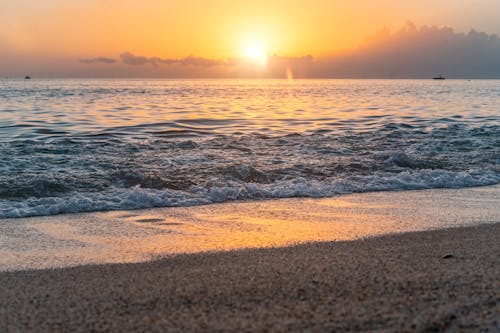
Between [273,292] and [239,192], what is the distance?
441 centimetres

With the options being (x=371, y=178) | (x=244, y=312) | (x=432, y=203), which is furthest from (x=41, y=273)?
(x=371, y=178)

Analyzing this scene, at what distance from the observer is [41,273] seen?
13.5 feet

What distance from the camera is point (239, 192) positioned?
7.79m

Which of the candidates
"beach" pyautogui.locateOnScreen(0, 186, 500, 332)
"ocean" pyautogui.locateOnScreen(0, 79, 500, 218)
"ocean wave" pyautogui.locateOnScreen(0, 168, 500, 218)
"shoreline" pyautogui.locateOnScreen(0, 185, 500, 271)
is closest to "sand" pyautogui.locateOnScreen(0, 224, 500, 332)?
"beach" pyautogui.locateOnScreen(0, 186, 500, 332)

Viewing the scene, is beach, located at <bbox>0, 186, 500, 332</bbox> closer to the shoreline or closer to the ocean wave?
the shoreline

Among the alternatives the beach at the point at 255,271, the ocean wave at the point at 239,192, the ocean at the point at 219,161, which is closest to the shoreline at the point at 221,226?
the beach at the point at 255,271

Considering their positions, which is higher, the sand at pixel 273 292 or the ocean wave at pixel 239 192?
the sand at pixel 273 292

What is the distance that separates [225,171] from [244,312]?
6.53 m

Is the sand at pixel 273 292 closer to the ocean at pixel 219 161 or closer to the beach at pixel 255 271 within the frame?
the beach at pixel 255 271

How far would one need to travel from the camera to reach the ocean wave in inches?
271

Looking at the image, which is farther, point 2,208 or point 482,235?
point 2,208

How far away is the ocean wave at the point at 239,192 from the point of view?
6.89 metres

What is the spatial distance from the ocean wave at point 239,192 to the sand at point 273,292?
2767 millimetres

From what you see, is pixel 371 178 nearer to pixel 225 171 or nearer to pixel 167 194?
pixel 225 171
